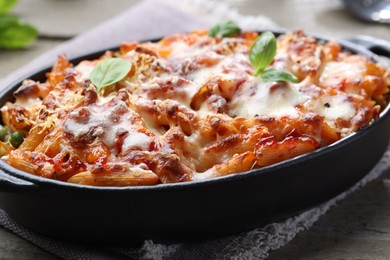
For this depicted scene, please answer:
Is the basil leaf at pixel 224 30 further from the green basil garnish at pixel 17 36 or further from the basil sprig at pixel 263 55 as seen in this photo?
the green basil garnish at pixel 17 36

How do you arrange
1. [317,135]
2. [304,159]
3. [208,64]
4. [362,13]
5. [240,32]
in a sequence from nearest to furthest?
[304,159]
[317,135]
[208,64]
[240,32]
[362,13]

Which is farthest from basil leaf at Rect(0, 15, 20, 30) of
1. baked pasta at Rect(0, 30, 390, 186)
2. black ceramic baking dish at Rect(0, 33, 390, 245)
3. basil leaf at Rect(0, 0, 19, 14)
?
black ceramic baking dish at Rect(0, 33, 390, 245)

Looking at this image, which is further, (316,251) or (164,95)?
(164,95)

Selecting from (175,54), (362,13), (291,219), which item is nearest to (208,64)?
(175,54)

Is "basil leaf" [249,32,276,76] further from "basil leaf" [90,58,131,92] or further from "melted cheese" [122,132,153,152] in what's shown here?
"melted cheese" [122,132,153,152]

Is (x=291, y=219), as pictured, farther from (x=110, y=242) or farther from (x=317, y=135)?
(x=110, y=242)

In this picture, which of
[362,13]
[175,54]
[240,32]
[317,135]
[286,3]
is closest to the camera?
[317,135]

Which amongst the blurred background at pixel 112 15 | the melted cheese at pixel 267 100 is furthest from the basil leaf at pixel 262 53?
the blurred background at pixel 112 15
